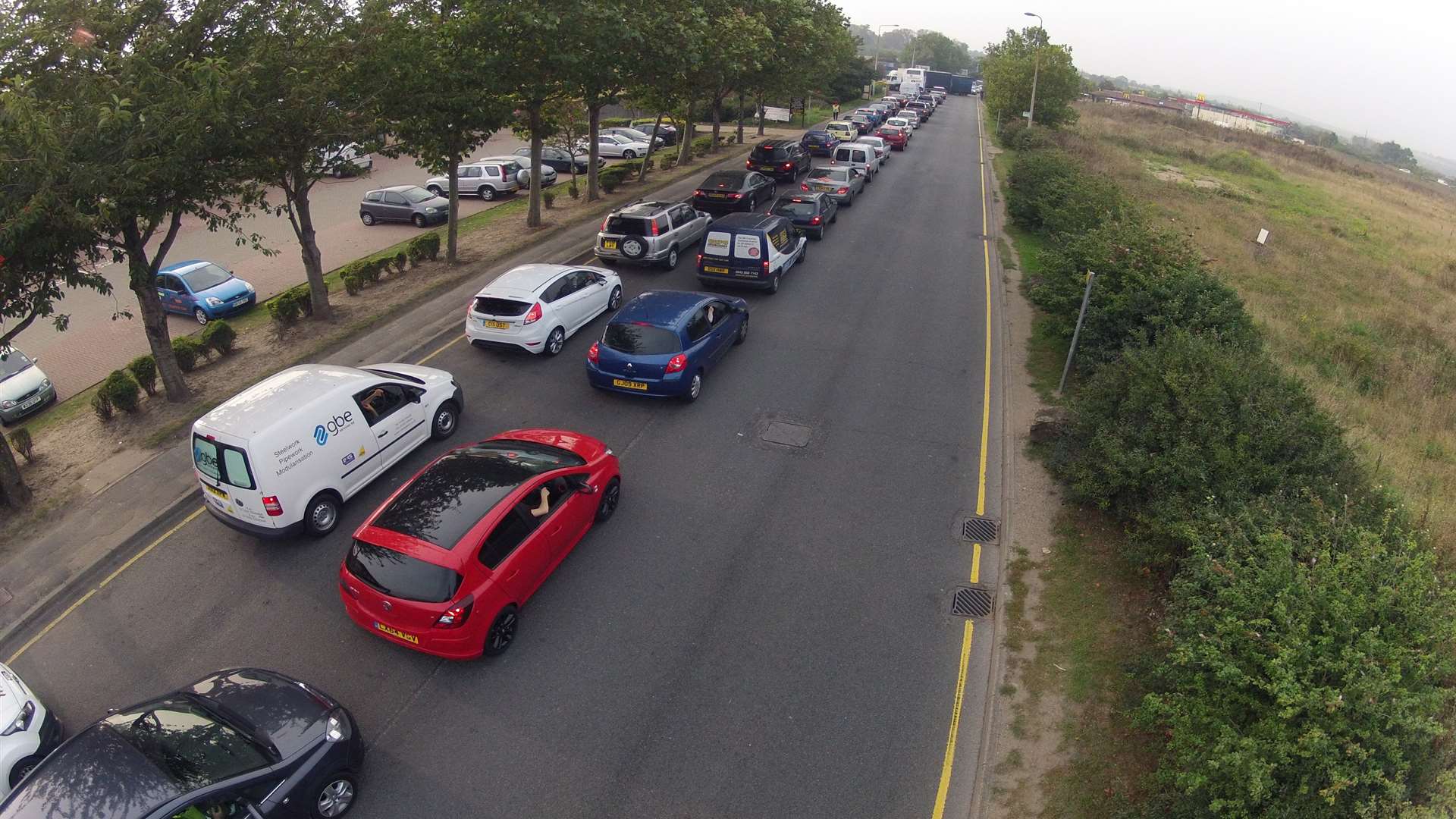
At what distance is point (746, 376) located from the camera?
14.3m

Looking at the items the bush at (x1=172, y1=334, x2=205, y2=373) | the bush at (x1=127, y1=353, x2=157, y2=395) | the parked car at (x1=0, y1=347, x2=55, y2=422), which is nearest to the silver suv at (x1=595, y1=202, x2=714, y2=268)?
the bush at (x1=172, y1=334, x2=205, y2=373)

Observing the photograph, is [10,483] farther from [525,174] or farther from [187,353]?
[525,174]

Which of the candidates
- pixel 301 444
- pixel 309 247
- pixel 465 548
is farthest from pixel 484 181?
pixel 465 548

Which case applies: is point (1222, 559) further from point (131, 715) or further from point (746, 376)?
point (131, 715)

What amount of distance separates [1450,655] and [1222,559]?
A: 1.77 meters

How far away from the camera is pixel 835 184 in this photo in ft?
88.7

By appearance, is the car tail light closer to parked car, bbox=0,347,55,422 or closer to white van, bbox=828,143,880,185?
parked car, bbox=0,347,55,422

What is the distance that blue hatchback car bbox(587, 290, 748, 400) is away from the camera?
12500 millimetres

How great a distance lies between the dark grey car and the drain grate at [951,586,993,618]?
24.3 meters

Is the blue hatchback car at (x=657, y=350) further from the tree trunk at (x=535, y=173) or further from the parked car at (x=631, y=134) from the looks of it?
the parked car at (x=631, y=134)

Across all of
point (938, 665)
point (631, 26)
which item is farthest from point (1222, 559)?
point (631, 26)

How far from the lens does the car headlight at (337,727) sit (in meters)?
6.45

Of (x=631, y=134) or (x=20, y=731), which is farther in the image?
(x=631, y=134)

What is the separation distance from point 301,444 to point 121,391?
6014 millimetres
